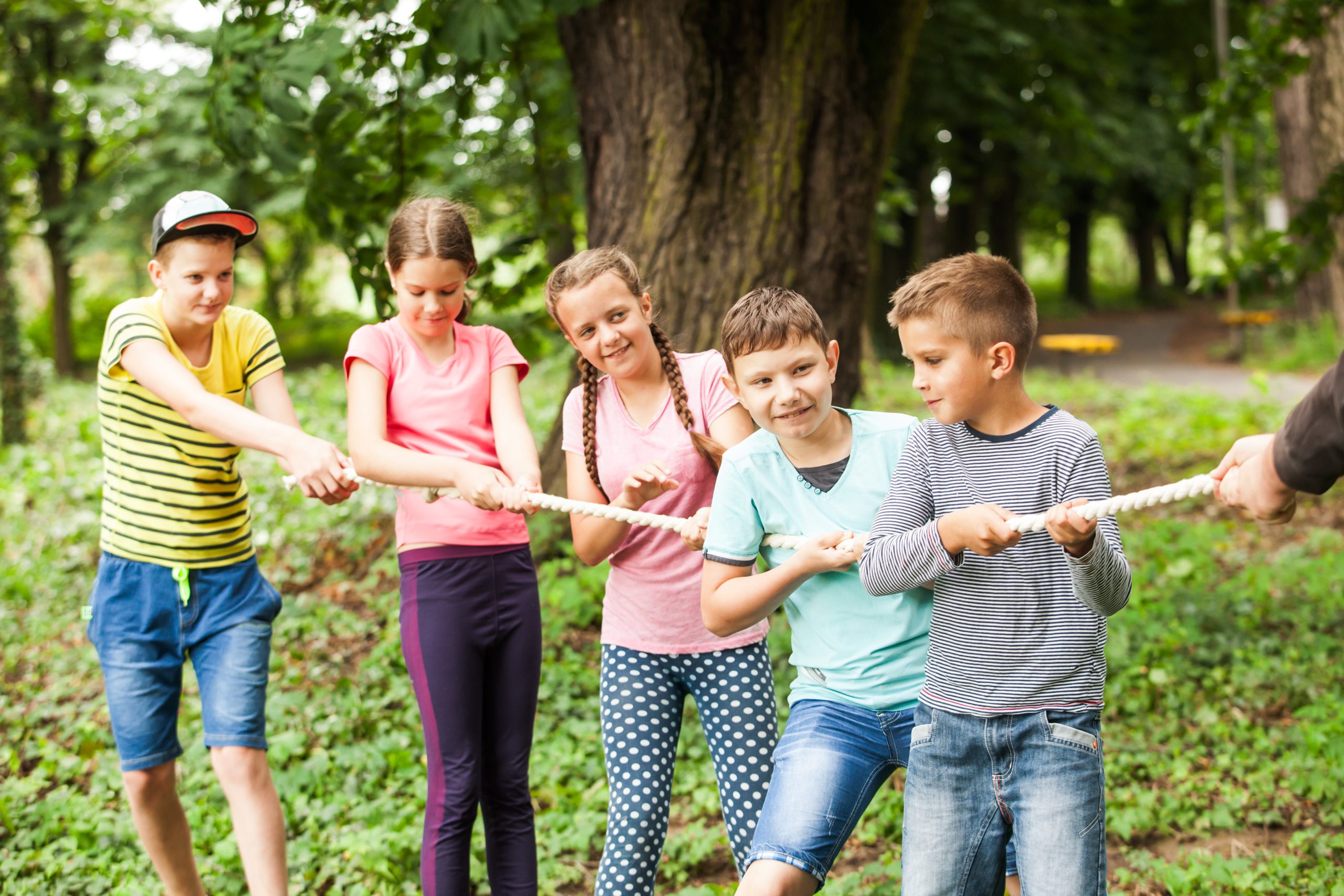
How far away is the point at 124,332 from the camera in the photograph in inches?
107

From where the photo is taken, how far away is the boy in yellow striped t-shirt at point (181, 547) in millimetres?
2705

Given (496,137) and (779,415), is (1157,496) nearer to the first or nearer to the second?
(779,415)

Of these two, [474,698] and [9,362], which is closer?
[474,698]

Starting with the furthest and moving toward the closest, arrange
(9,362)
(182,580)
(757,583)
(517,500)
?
1. (9,362)
2. (182,580)
3. (517,500)
4. (757,583)

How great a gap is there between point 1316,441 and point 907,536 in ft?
2.18

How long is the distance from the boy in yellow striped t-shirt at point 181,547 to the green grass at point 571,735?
652mm

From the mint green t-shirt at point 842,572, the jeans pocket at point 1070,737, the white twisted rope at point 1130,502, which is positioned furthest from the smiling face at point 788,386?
the jeans pocket at point 1070,737

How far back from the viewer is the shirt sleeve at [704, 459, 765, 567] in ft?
7.33

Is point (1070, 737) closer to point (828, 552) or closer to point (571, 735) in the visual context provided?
point (828, 552)

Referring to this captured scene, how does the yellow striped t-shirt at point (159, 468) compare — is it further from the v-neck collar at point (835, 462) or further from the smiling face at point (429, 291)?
the v-neck collar at point (835, 462)

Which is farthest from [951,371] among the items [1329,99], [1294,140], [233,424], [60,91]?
[60,91]

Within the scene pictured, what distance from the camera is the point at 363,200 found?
481 cm

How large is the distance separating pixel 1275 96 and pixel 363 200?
991 centimetres

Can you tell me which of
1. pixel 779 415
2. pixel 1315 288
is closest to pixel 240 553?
pixel 779 415
